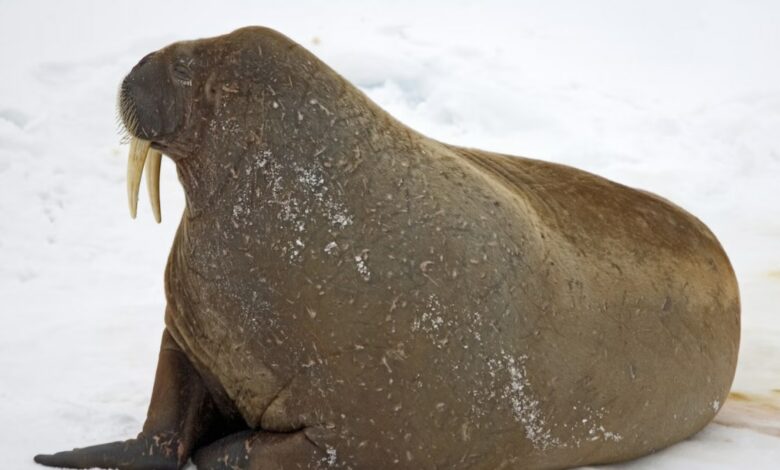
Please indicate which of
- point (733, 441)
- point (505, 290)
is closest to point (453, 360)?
point (505, 290)

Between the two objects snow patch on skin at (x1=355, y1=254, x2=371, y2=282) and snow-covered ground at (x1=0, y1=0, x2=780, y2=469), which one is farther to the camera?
snow-covered ground at (x1=0, y1=0, x2=780, y2=469)

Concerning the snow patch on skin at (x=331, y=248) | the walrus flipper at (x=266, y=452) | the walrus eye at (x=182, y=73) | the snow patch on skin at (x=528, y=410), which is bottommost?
the walrus flipper at (x=266, y=452)

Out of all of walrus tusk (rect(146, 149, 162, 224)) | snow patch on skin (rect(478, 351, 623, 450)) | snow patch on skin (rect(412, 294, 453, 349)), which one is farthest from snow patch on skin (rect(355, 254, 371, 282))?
walrus tusk (rect(146, 149, 162, 224))

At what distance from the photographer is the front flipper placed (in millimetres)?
3180

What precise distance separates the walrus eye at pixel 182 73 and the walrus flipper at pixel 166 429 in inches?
29.7

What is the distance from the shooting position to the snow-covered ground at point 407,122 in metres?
4.22

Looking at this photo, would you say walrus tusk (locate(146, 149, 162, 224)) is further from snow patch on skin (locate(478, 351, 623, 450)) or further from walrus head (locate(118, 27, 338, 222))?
snow patch on skin (locate(478, 351, 623, 450))

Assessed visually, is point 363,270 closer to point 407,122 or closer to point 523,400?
point 523,400

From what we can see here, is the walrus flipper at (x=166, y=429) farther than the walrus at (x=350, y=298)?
Yes

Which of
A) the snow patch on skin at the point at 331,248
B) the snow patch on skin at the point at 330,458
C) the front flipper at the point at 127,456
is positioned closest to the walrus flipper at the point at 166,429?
the front flipper at the point at 127,456

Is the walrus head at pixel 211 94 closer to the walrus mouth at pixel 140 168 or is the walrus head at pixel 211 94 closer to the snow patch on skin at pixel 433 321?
the walrus mouth at pixel 140 168

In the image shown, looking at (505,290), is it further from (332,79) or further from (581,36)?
(581,36)

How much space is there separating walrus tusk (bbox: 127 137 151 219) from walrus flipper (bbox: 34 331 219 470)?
42 centimetres

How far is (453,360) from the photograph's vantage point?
9.63 feet
